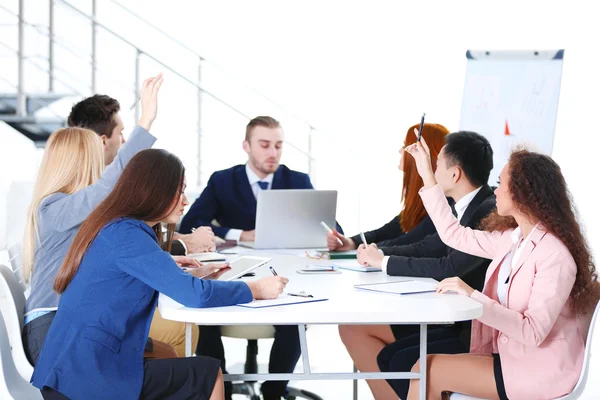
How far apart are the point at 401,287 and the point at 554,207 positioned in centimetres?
47

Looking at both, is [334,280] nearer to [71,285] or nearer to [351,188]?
[71,285]

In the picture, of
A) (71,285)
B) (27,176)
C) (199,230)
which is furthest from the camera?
(27,176)

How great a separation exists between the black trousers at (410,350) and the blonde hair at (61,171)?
1.09 meters

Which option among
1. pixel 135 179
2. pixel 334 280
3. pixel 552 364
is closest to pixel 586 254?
pixel 552 364

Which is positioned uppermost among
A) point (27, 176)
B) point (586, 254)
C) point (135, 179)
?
point (135, 179)

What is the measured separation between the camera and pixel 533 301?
6.43 feet

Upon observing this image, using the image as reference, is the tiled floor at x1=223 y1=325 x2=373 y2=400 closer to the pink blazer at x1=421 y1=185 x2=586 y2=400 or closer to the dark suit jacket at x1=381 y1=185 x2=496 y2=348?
the dark suit jacket at x1=381 y1=185 x2=496 y2=348

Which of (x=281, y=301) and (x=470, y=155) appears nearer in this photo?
(x=281, y=301)

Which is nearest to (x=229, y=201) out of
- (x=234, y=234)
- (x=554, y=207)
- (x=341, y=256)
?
(x=234, y=234)

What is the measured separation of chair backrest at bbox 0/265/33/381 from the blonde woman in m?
0.02

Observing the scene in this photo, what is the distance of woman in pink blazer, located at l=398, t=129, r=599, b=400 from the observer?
6.43 ft

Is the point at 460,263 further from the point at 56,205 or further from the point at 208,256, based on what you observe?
the point at 56,205

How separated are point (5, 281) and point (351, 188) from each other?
5.12m

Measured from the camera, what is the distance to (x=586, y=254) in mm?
2029
